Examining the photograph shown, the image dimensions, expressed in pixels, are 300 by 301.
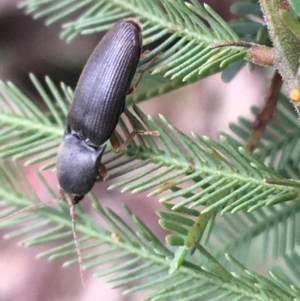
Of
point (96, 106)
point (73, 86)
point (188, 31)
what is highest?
point (188, 31)

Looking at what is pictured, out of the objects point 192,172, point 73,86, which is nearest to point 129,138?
point 192,172

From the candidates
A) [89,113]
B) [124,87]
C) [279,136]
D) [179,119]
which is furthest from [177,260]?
[179,119]

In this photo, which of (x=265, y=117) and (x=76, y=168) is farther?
(x=76, y=168)

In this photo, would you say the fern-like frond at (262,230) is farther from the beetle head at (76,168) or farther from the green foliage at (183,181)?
the beetle head at (76,168)

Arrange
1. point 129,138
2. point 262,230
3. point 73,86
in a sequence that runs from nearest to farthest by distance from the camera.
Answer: point 129,138 < point 262,230 < point 73,86

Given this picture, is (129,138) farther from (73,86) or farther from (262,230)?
(73,86)

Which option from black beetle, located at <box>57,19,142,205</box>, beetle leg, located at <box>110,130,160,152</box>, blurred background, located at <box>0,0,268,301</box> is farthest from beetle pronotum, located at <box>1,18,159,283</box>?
blurred background, located at <box>0,0,268,301</box>

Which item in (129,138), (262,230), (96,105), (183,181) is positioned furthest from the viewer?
(96,105)
